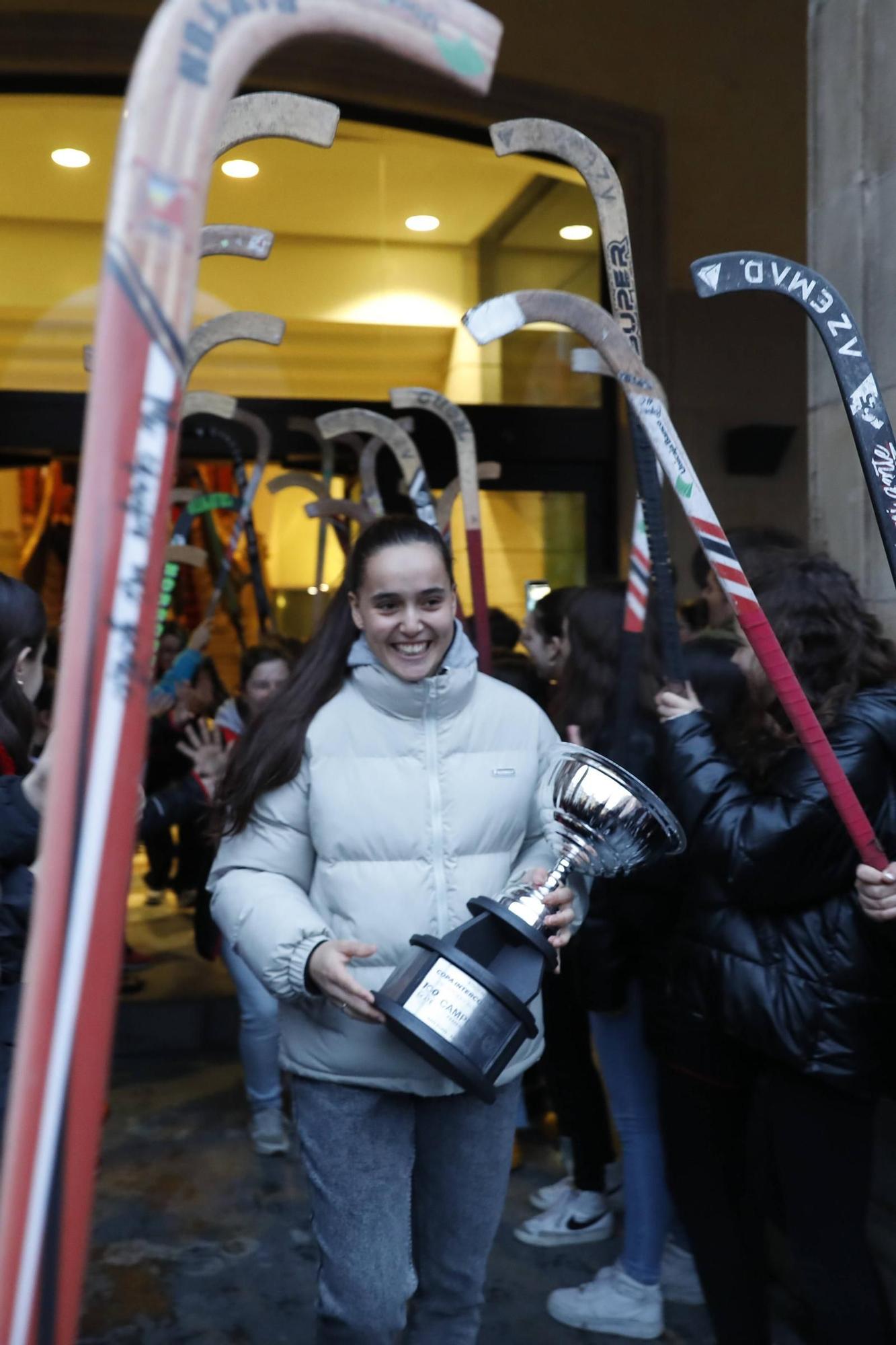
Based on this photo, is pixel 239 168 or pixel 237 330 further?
pixel 239 168

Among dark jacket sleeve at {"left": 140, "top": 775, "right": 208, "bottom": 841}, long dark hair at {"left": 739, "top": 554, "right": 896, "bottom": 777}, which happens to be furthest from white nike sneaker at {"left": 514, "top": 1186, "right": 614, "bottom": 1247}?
long dark hair at {"left": 739, "top": 554, "right": 896, "bottom": 777}

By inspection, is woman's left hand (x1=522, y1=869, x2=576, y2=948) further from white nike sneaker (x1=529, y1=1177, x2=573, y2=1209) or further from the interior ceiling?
the interior ceiling

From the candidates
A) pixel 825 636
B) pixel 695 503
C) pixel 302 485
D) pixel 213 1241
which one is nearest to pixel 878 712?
pixel 825 636

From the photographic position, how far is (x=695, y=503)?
7.02 feet

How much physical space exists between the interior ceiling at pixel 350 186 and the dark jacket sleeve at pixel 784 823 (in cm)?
461

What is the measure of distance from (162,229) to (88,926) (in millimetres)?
512

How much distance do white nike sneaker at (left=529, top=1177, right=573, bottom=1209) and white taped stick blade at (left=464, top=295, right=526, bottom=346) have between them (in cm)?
245

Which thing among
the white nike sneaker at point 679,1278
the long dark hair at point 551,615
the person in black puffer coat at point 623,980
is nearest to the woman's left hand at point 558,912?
the person in black puffer coat at point 623,980

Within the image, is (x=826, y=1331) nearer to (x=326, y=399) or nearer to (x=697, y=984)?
(x=697, y=984)

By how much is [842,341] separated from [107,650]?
158 cm

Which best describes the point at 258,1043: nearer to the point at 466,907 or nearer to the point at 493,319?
the point at 466,907

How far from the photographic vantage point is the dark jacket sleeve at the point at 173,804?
3.53 meters

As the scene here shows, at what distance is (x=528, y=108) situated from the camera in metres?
5.95

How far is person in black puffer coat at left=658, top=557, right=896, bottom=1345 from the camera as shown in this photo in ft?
7.19
